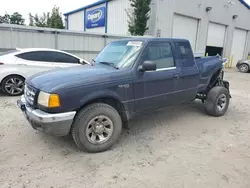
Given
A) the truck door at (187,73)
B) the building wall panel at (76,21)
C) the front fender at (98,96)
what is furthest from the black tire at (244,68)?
the front fender at (98,96)

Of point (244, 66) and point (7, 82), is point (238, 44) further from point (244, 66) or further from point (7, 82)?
point (7, 82)

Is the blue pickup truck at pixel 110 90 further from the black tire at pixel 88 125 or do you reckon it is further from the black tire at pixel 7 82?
the black tire at pixel 7 82

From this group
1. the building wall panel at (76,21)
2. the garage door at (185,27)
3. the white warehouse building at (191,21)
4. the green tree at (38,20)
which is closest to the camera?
the white warehouse building at (191,21)

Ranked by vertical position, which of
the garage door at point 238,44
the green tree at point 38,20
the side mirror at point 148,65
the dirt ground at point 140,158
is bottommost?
the dirt ground at point 140,158

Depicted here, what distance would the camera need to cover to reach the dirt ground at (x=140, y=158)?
8.54 ft

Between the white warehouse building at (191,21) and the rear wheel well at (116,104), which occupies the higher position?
the white warehouse building at (191,21)

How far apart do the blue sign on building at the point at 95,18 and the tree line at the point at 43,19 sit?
9.61m

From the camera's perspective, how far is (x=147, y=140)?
3773 millimetres

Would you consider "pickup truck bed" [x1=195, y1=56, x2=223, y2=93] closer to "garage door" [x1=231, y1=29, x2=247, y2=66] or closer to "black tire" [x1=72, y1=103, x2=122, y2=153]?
"black tire" [x1=72, y1=103, x2=122, y2=153]

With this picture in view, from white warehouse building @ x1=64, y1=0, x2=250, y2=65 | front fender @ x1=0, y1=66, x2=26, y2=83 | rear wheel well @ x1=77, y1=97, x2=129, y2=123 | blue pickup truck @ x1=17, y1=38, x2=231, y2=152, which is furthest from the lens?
white warehouse building @ x1=64, y1=0, x2=250, y2=65

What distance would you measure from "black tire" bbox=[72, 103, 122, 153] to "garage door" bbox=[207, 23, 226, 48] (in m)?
19.2

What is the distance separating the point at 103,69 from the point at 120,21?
14882 millimetres

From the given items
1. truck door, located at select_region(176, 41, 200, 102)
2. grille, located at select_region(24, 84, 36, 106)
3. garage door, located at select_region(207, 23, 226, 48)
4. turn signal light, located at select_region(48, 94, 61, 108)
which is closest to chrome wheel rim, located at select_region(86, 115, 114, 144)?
turn signal light, located at select_region(48, 94, 61, 108)

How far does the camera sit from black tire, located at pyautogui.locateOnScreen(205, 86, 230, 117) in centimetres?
498
